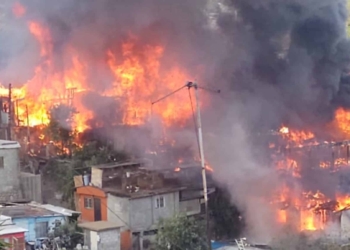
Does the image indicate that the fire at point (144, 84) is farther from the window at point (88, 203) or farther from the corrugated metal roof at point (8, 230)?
the corrugated metal roof at point (8, 230)

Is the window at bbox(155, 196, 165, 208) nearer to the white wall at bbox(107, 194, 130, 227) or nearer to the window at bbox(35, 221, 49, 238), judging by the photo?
the white wall at bbox(107, 194, 130, 227)

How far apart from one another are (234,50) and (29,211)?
369 inches

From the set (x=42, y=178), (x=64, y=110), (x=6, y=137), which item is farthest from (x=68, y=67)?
(x=42, y=178)

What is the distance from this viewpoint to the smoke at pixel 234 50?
78.4 feet

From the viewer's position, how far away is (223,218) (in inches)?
841

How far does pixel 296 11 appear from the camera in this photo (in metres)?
24.9

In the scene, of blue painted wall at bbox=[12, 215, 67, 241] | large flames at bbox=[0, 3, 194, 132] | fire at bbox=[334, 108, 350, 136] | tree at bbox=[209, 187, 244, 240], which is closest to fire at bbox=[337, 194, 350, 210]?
tree at bbox=[209, 187, 244, 240]

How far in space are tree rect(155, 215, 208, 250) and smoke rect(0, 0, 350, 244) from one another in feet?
17.3

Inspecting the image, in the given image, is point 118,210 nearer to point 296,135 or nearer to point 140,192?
point 140,192

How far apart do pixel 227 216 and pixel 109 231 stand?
4787 mm

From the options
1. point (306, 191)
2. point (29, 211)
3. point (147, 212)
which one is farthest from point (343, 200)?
point (29, 211)

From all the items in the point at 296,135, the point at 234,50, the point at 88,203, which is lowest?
the point at 88,203

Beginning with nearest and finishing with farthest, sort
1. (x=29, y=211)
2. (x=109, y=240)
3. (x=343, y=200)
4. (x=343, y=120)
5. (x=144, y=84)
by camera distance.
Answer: (x=109, y=240), (x=29, y=211), (x=343, y=200), (x=144, y=84), (x=343, y=120)

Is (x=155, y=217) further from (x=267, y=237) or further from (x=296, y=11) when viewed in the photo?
(x=296, y=11)
